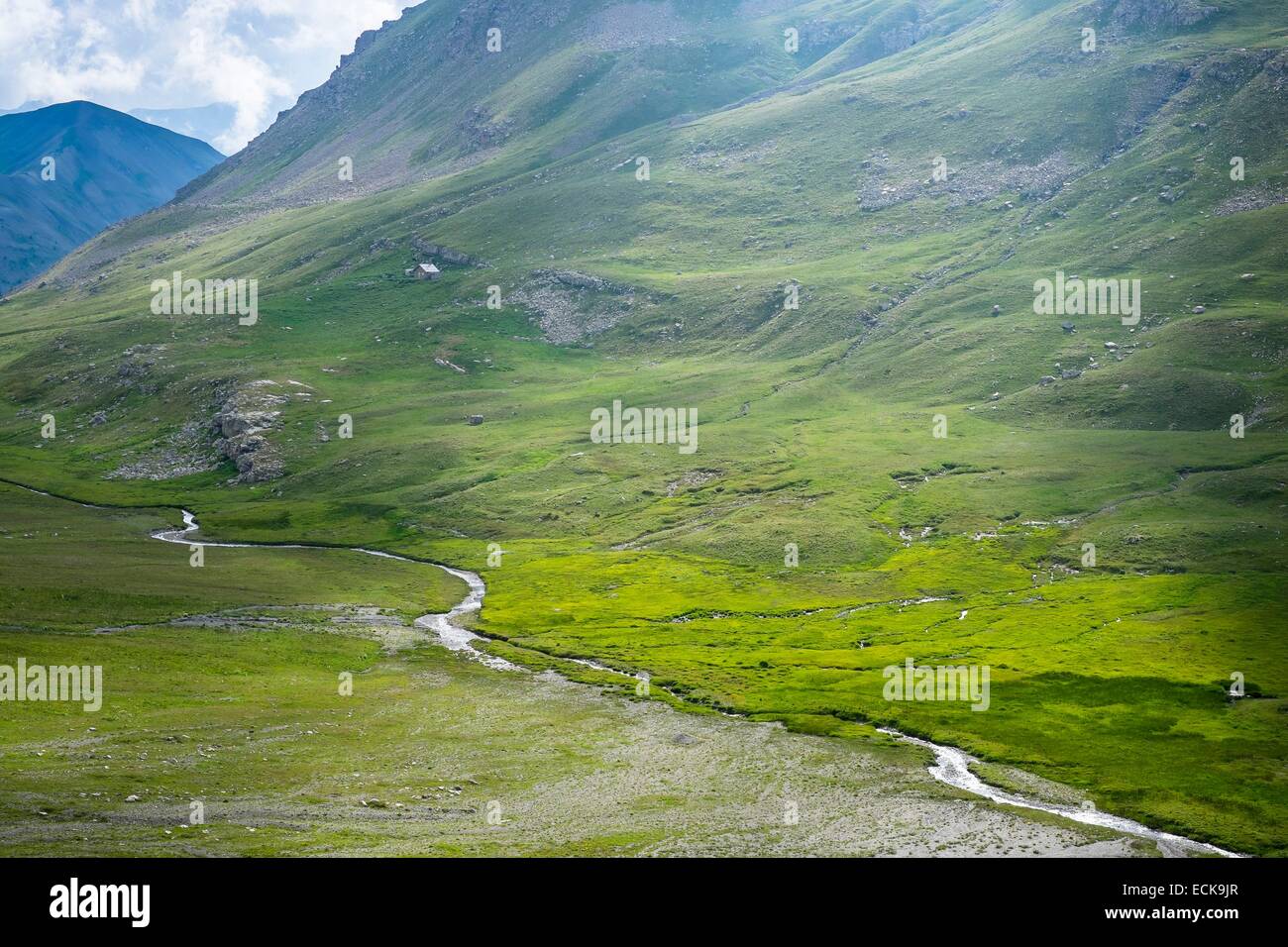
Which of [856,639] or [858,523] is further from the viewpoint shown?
[858,523]

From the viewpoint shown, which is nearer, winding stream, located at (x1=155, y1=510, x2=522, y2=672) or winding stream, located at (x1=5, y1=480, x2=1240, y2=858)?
winding stream, located at (x1=5, y1=480, x2=1240, y2=858)

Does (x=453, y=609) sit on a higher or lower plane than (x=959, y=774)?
higher

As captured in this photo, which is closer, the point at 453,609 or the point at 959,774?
the point at 959,774

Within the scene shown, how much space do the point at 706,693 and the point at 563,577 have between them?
185 feet

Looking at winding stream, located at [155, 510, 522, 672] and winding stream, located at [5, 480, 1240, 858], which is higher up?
winding stream, located at [155, 510, 522, 672]

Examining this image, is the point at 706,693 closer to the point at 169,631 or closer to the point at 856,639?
the point at 856,639

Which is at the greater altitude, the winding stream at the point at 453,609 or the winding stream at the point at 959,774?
the winding stream at the point at 453,609

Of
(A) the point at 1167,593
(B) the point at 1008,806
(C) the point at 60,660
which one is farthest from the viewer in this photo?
(A) the point at 1167,593

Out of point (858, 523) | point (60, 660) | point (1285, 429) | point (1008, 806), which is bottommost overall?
point (1008, 806)

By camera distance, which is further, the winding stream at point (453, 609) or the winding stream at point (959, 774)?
the winding stream at point (453, 609)
